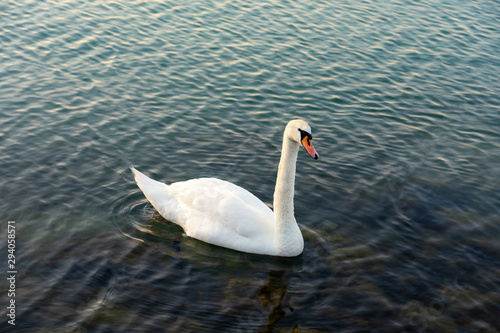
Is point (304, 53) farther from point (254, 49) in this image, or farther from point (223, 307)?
point (223, 307)

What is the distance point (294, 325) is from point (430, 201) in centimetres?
499

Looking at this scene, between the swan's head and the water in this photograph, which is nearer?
the water

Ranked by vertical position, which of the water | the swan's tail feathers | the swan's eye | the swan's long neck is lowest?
the water

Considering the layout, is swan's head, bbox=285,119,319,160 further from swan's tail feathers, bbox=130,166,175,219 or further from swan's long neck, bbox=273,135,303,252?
swan's tail feathers, bbox=130,166,175,219

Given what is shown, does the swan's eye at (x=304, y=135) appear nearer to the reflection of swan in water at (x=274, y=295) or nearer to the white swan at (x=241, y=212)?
the white swan at (x=241, y=212)

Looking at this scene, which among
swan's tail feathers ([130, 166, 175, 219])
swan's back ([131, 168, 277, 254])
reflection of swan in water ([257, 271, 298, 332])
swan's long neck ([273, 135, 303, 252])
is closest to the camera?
reflection of swan in water ([257, 271, 298, 332])

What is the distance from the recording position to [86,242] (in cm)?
969


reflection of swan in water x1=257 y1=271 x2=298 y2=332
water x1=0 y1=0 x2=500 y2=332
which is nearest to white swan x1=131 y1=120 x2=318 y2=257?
water x1=0 y1=0 x2=500 y2=332

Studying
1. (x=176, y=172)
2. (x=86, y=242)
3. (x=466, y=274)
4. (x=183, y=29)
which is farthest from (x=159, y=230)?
(x=183, y=29)

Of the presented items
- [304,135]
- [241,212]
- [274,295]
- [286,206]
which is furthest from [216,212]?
[304,135]

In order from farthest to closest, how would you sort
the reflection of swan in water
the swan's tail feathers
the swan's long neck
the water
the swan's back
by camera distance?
the swan's tail feathers
the swan's back
the swan's long neck
the water
the reflection of swan in water

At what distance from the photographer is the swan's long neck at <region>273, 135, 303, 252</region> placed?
946 cm

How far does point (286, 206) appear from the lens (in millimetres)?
9562

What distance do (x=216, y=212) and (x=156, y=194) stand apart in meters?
1.29
